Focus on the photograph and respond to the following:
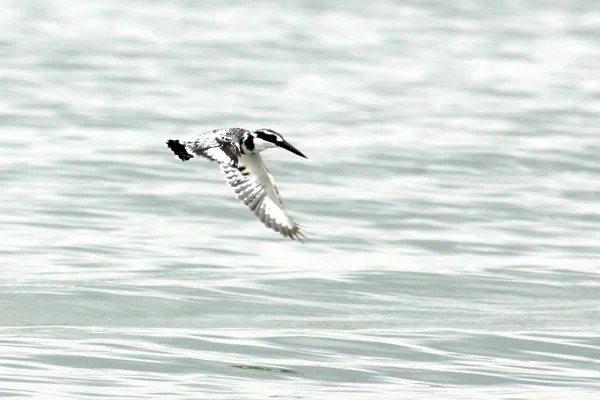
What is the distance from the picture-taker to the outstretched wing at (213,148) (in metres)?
11.4

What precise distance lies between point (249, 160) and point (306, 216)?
4.96 m

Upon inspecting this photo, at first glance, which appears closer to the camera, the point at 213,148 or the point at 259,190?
the point at 213,148

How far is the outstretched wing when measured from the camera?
37.5 ft

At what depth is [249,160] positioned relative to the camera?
12.1 m

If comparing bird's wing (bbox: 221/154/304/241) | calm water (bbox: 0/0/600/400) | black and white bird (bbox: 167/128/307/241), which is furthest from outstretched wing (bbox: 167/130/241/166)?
calm water (bbox: 0/0/600/400)

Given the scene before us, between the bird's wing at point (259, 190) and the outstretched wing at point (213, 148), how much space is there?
0.28 m

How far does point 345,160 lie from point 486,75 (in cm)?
905

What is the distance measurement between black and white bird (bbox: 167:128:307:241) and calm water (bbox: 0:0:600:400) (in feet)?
3.09

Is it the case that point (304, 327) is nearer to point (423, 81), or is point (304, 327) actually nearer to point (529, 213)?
point (529, 213)

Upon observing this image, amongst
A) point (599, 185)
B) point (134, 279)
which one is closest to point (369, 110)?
point (599, 185)

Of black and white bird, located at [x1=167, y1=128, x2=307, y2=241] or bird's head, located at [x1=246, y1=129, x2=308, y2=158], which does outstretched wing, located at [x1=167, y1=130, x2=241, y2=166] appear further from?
bird's head, located at [x1=246, y1=129, x2=308, y2=158]

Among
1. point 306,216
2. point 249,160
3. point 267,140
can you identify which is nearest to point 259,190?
point 249,160

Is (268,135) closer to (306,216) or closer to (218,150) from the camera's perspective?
(218,150)

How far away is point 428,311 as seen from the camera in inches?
516
